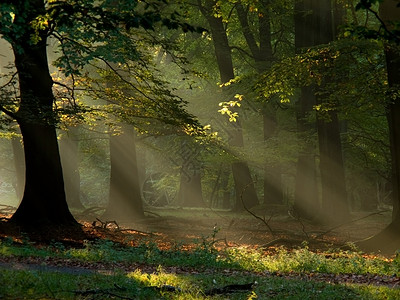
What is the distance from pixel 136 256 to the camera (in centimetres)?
1272

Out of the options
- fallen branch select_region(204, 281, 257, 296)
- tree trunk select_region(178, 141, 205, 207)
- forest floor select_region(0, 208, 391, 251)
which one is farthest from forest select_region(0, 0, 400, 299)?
tree trunk select_region(178, 141, 205, 207)

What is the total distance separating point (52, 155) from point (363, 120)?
14.1 metres

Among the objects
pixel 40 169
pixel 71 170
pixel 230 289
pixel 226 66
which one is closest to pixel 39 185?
pixel 40 169

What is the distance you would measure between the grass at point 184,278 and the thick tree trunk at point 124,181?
39.9ft

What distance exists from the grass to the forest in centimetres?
4

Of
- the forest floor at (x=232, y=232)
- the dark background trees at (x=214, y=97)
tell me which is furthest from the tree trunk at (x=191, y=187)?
the forest floor at (x=232, y=232)

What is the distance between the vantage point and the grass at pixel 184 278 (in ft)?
23.7

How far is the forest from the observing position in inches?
324

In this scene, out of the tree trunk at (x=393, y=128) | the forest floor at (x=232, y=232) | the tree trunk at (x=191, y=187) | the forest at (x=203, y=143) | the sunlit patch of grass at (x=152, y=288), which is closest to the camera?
the sunlit patch of grass at (x=152, y=288)

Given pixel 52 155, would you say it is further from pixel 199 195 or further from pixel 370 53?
pixel 199 195

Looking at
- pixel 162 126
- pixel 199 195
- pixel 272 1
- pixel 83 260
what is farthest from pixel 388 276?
pixel 199 195

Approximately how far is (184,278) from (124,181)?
18066mm

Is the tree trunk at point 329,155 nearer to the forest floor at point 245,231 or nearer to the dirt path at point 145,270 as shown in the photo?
the forest floor at point 245,231

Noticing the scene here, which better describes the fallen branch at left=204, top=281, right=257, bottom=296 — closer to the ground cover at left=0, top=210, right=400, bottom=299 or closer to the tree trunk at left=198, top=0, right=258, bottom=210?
the ground cover at left=0, top=210, right=400, bottom=299
